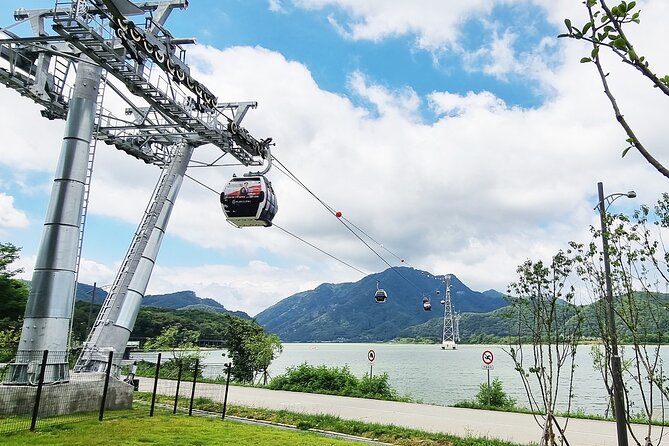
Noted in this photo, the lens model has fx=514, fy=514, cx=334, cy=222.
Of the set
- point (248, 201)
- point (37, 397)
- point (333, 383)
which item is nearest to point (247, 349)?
point (333, 383)

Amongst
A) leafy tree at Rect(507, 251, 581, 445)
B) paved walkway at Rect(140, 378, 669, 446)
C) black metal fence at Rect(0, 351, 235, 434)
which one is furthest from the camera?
paved walkway at Rect(140, 378, 669, 446)

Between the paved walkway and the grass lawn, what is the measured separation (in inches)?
156

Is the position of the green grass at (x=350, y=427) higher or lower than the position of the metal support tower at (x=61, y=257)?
lower

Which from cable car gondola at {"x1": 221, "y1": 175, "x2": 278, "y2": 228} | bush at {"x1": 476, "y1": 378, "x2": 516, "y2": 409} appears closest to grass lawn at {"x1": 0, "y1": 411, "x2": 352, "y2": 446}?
cable car gondola at {"x1": 221, "y1": 175, "x2": 278, "y2": 228}

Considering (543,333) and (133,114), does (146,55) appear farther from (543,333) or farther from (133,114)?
(543,333)

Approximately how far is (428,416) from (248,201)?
8.67 m

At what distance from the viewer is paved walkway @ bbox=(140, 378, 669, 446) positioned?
41.9 feet

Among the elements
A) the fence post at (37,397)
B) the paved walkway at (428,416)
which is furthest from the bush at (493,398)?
the fence post at (37,397)

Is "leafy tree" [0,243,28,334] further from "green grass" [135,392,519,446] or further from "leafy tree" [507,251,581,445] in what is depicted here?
"leafy tree" [507,251,581,445]

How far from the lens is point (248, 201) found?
1448 centimetres

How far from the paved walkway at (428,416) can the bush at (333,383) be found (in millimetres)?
1086

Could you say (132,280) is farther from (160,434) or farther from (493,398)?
(493,398)

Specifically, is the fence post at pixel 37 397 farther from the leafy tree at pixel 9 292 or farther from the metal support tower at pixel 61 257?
the leafy tree at pixel 9 292

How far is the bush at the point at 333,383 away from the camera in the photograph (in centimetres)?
2192
